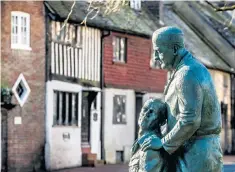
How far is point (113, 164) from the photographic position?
121ft

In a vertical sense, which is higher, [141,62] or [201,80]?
[141,62]

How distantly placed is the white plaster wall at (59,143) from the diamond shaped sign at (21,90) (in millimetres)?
1143

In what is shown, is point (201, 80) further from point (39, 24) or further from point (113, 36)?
point (113, 36)

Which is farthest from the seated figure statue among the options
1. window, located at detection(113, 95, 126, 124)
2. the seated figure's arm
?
window, located at detection(113, 95, 126, 124)

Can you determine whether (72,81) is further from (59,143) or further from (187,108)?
(187,108)

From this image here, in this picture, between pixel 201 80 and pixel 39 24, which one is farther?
pixel 39 24

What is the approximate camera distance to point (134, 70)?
135 ft

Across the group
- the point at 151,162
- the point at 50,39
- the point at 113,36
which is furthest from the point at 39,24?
the point at 151,162

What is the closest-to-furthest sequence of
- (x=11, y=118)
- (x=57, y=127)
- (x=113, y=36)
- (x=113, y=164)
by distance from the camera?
(x=11, y=118) < (x=57, y=127) < (x=113, y=164) < (x=113, y=36)

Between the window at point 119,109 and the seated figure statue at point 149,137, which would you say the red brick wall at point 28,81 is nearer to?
the window at point 119,109

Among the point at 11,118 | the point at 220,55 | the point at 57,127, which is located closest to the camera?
the point at 11,118

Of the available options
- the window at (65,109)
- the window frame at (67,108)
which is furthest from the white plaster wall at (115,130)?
the window at (65,109)

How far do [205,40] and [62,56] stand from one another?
21.2 meters

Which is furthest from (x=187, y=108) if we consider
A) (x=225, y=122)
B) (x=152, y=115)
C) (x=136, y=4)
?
(x=225, y=122)
